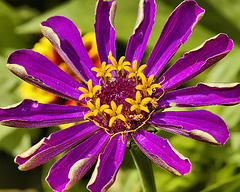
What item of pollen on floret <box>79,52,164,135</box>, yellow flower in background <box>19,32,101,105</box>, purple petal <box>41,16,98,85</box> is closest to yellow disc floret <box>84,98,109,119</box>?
pollen on floret <box>79,52,164,135</box>

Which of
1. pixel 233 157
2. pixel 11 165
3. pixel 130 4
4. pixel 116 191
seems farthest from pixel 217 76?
pixel 11 165

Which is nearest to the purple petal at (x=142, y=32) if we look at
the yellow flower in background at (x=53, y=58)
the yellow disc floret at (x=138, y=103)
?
the yellow disc floret at (x=138, y=103)

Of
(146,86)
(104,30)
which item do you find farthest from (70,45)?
(146,86)

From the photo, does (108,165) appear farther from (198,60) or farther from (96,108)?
(198,60)

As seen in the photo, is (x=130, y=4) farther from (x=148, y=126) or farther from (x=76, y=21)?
(x=148, y=126)

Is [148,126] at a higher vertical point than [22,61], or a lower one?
lower

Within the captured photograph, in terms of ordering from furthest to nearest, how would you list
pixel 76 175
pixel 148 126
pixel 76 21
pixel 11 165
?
pixel 11 165 → pixel 76 21 → pixel 148 126 → pixel 76 175
